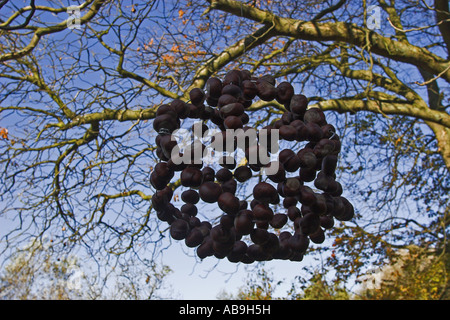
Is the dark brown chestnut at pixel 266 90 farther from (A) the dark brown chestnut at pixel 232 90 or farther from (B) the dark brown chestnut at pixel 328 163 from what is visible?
(B) the dark brown chestnut at pixel 328 163

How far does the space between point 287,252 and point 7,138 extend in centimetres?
374

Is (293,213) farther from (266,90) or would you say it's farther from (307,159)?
(266,90)

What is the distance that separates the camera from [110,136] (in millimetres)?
3943

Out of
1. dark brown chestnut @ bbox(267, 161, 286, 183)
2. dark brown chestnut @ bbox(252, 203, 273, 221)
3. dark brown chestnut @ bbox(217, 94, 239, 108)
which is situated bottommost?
dark brown chestnut @ bbox(252, 203, 273, 221)

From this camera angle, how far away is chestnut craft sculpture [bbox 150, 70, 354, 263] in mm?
1138

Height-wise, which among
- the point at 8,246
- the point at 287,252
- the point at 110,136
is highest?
the point at 110,136

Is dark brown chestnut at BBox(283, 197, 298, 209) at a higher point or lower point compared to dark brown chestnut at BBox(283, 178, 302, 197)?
lower

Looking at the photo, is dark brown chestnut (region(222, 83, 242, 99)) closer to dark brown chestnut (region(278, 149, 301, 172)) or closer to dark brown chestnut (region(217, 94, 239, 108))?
dark brown chestnut (region(217, 94, 239, 108))

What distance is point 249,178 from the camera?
1.22 m

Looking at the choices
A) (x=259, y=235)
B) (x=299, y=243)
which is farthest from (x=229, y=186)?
(x=299, y=243)

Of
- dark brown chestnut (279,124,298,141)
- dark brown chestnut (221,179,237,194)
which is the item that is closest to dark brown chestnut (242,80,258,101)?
dark brown chestnut (279,124,298,141)

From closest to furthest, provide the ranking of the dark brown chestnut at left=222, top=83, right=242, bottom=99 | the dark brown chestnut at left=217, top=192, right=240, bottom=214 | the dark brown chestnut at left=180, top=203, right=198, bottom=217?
the dark brown chestnut at left=217, top=192, right=240, bottom=214, the dark brown chestnut at left=222, top=83, right=242, bottom=99, the dark brown chestnut at left=180, top=203, right=198, bottom=217
